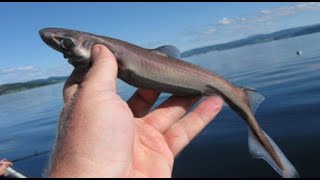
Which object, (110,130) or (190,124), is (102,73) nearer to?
(110,130)

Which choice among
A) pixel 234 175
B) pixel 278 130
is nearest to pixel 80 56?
pixel 234 175

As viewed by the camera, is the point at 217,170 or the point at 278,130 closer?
the point at 217,170

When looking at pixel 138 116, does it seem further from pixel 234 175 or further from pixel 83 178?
pixel 234 175

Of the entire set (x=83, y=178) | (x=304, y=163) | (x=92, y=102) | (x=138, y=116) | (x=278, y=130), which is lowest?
(x=278, y=130)

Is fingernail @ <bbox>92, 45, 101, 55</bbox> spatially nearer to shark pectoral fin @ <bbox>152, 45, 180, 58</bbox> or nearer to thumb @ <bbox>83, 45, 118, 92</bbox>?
thumb @ <bbox>83, 45, 118, 92</bbox>

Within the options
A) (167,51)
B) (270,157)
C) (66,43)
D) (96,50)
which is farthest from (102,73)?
(270,157)

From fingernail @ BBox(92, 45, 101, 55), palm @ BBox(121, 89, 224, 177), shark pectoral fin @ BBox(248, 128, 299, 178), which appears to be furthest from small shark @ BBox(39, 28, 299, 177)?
palm @ BBox(121, 89, 224, 177)
